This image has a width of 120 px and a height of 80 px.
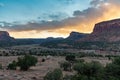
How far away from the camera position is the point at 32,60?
81375 mm

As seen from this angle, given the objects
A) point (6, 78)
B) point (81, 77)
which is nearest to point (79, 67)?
point (81, 77)

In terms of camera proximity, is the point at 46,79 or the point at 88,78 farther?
the point at 46,79

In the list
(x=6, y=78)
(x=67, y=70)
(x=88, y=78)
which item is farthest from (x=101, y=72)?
(x=67, y=70)

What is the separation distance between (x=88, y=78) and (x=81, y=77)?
2.33 meters

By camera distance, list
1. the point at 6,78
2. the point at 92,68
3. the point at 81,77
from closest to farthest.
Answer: the point at 81,77 < the point at 92,68 < the point at 6,78

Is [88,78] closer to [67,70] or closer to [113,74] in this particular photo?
[113,74]

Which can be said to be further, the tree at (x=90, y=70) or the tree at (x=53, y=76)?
the tree at (x=53, y=76)

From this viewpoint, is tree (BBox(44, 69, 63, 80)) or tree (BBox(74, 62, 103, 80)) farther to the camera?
tree (BBox(44, 69, 63, 80))

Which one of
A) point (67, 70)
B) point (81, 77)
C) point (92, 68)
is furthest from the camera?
point (67, 70)

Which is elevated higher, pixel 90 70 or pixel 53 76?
pixel 90 70

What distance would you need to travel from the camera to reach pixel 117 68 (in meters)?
54.0

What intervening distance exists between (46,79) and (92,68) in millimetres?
8059

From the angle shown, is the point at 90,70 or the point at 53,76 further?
the point at 53,76

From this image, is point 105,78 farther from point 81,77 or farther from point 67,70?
point 67,70
